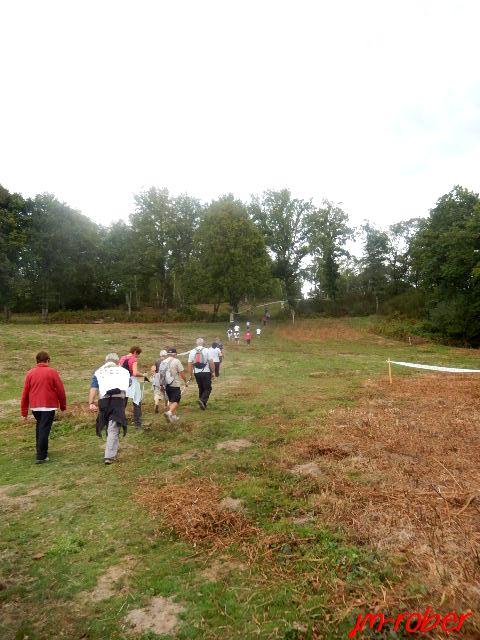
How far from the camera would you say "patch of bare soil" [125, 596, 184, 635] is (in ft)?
11.8

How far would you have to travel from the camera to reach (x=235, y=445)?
858 cm

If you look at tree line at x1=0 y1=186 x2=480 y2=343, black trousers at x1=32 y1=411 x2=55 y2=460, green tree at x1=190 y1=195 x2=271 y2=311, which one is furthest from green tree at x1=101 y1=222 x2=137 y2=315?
black trousers at x1=32 y1=411 x2=55 y2=460

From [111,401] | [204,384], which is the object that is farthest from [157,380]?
[111,401]

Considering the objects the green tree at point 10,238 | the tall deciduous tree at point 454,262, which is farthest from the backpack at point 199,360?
the green tree at point 10,238

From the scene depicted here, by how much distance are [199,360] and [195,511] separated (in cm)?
664

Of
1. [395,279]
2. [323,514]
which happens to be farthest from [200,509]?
[395,279]

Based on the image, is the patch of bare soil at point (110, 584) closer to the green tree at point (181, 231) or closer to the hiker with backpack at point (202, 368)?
the hiker with backpack at point (202, 368)

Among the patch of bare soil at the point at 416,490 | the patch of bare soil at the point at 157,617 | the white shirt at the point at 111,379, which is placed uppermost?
the white shirt at the point at 111,379

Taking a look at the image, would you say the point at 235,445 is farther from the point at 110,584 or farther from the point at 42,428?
the point at 110,584

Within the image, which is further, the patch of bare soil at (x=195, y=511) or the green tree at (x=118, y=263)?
the green tree at (x=118, y=263)

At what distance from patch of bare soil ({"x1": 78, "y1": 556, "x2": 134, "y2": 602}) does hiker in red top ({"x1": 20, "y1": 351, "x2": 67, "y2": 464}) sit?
4241 millimetres

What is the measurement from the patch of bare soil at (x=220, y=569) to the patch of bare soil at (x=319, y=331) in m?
34.7

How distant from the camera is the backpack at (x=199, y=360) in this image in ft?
39.2

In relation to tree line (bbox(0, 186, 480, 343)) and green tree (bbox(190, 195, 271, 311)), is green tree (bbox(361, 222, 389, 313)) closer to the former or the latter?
tree line (bbox(0, 186, 480, 343))
